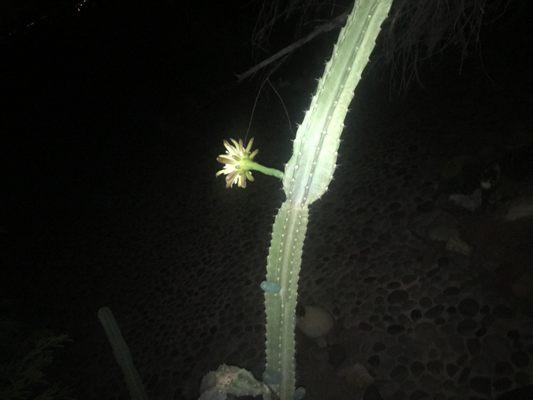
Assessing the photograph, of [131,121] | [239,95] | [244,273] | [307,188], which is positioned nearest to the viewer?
[307,188]

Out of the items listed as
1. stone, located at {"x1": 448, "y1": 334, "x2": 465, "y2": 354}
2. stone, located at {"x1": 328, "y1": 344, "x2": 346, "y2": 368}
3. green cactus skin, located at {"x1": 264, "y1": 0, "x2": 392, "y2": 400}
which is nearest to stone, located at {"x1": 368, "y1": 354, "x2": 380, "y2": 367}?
stone, located at {"x1": 328, "y1": 344, "x2": 346, "y2": 368}

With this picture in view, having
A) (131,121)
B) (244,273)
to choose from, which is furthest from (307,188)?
(131,121)

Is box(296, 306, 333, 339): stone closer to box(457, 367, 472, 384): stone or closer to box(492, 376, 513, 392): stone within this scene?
box(457, 367, 472, 384): stone

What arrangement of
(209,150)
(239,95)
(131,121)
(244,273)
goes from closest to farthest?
(244,273) < (209,150) < (239,95) < (131,121)

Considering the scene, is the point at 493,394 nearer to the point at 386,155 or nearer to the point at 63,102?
the point at 386,155

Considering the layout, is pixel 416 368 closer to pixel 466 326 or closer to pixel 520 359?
pixel 466 326

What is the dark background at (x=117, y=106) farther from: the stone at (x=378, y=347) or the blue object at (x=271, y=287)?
the blue object at (x=271, y=287)
